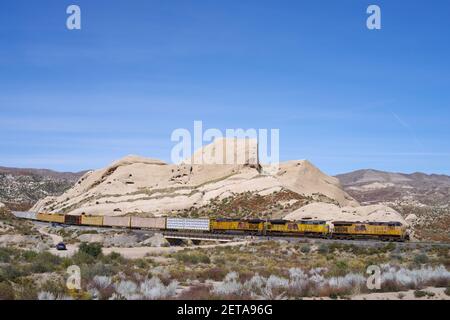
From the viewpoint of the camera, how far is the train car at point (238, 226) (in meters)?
61.7

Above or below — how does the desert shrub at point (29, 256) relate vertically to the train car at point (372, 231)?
below

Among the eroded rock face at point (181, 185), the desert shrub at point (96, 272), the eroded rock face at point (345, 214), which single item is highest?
the eroded rock face at point (181, 185)

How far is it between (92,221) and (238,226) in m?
29.7

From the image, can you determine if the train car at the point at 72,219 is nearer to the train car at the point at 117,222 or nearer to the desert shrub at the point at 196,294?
the train car at the point at 117,222

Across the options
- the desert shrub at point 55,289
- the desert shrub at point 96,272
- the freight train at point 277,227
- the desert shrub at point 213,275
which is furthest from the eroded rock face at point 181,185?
the desert shrub at point 55,289

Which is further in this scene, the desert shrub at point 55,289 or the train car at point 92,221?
the train car at point 92,221

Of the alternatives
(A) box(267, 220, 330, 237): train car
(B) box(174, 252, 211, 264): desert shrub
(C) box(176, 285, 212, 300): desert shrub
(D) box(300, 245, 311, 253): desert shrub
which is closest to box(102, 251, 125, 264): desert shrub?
(B) box(174, 252, 211, 264): desert shrub

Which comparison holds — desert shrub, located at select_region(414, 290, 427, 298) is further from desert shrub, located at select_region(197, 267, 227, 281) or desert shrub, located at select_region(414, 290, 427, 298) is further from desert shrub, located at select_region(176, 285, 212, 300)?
desert shrub, located at select_region(197, 267, 227, 281)

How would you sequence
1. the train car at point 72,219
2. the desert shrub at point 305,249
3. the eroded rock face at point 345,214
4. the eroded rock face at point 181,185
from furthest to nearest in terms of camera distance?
the eroded rock face at point 181,185 → the train car at point 72,219 → the eroded rock face at point 345,214 → the desert shrub at point 305,249

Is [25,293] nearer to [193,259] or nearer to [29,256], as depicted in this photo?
[29,256]

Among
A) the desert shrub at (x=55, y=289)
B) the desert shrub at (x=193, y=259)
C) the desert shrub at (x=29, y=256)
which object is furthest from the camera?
the desert shrub at (x=193, y=259)

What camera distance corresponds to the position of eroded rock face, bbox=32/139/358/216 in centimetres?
9688

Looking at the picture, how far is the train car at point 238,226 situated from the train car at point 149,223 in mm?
9375

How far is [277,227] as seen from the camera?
60.7m
